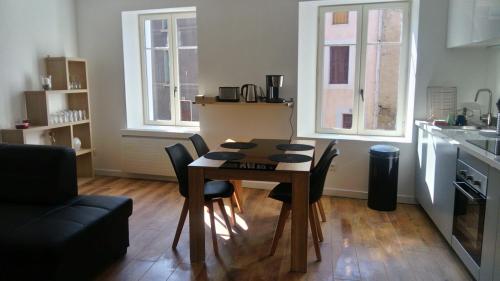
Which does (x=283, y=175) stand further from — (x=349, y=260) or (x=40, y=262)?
(x=40, y=262)

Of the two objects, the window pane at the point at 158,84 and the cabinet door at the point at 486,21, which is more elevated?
the cabinet door at the point at 486,21

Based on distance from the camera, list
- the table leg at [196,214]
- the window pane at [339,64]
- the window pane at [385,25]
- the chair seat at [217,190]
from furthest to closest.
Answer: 1. the window pane at [339,64]
2. the window pane at [385,25]
3. the chair seat at [217,190]
4. the table leg at [196,214]

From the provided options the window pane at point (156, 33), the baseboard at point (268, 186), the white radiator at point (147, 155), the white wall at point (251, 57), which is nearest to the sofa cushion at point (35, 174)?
the white radiator at point (147, 155)

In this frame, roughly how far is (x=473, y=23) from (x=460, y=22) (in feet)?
1.17

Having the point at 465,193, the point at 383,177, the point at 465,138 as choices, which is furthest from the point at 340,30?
the point at 465,193

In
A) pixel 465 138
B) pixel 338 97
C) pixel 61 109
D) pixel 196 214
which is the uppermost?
pixel 338 97

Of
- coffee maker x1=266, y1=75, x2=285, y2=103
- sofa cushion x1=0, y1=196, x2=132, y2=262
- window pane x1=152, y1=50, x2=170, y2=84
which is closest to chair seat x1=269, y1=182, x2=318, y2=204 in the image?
sofa cushion x1=0, y1=196, x2=132, y2=262

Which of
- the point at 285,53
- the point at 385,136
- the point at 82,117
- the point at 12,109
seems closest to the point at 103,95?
the point at 82,117

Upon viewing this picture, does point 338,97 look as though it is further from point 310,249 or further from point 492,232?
Answer: point 492,232

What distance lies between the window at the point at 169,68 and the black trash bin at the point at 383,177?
242cm

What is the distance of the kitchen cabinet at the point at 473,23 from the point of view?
→ 2.70 meters

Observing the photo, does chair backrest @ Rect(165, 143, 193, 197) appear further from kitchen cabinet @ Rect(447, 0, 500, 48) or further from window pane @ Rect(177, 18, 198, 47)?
kitchen cabinet @ Rect(447, 0, 500, 48)

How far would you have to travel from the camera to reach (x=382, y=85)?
14.3 ft

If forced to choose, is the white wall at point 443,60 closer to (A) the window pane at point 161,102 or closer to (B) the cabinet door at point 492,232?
(B) the cabinet door at point 492,232
